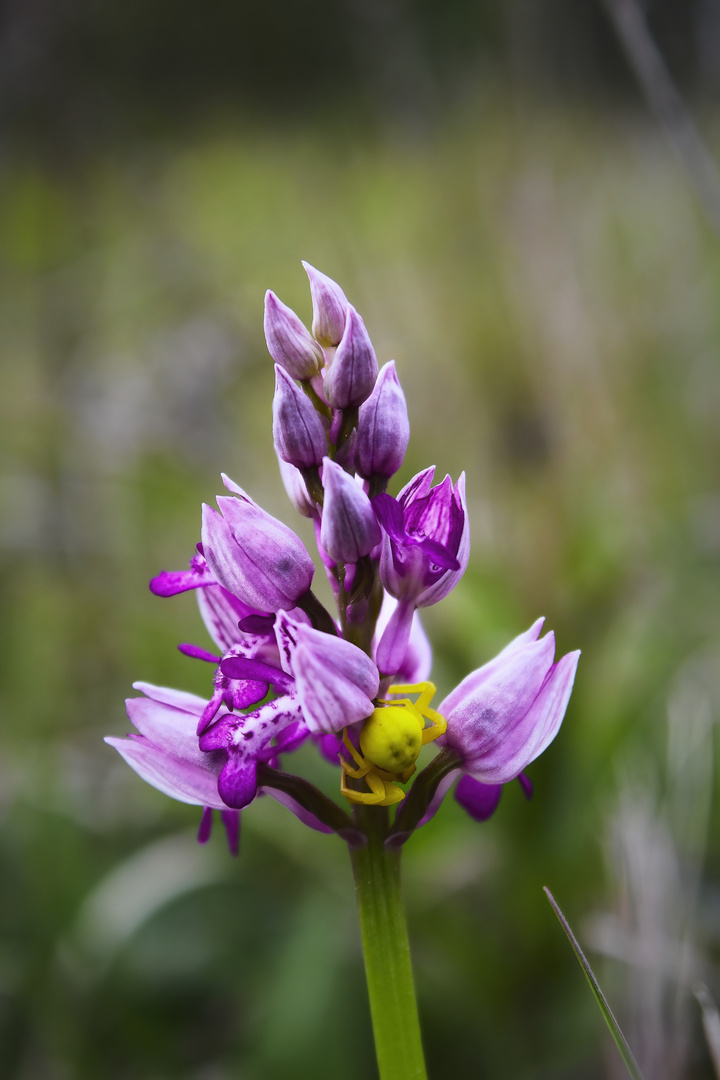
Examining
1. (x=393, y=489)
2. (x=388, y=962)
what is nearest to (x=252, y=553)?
→ (x=388, y=962)

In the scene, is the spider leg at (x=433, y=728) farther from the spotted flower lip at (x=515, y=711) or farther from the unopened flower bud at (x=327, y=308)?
the unopened flower bud at (x=327, y=308)

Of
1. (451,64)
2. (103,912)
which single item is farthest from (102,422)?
(451,64)

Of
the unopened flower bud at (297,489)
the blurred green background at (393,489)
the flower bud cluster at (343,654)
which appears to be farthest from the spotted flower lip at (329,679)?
the blurred green background at (393,489)

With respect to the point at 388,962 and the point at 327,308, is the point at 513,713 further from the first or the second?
the point at 327,308

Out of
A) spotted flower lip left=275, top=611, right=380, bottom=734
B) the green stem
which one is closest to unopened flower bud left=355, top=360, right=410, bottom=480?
spotted flower lip left=275, top=611, right=380, bottom=734

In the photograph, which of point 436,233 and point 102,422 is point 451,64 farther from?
point 102,422
